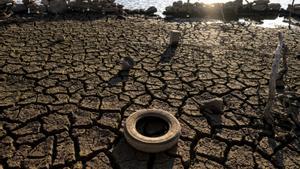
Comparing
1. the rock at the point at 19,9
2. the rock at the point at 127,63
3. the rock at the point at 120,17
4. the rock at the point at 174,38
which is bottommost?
the rock at the point at 127,63

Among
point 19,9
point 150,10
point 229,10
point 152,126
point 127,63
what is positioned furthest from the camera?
point 229,10

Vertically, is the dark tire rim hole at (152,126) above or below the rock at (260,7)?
below

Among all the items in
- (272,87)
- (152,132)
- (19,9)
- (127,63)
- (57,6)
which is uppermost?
(57,6)

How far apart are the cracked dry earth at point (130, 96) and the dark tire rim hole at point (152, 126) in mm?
270

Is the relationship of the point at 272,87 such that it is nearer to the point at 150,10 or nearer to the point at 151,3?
the point at 150,10

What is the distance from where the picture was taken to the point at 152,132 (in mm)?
3480

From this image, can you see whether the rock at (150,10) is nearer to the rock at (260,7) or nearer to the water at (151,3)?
the water at (151,3)

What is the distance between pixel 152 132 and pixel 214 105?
121 centimetres

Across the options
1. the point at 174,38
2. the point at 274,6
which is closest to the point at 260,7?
the point at 274,6

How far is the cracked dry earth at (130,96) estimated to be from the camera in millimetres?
3336

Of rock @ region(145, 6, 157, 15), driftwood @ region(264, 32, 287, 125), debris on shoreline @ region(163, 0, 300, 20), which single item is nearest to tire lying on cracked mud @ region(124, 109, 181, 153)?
driftwood @ region(264, 32, 287, 125)

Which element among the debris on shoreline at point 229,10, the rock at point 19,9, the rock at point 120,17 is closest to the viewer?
the rock at point 120,17

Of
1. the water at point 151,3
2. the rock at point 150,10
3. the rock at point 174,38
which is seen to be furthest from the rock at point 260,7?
the rock at point 174,38

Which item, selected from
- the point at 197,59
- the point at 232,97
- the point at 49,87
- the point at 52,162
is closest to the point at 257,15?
the point at 197,59
